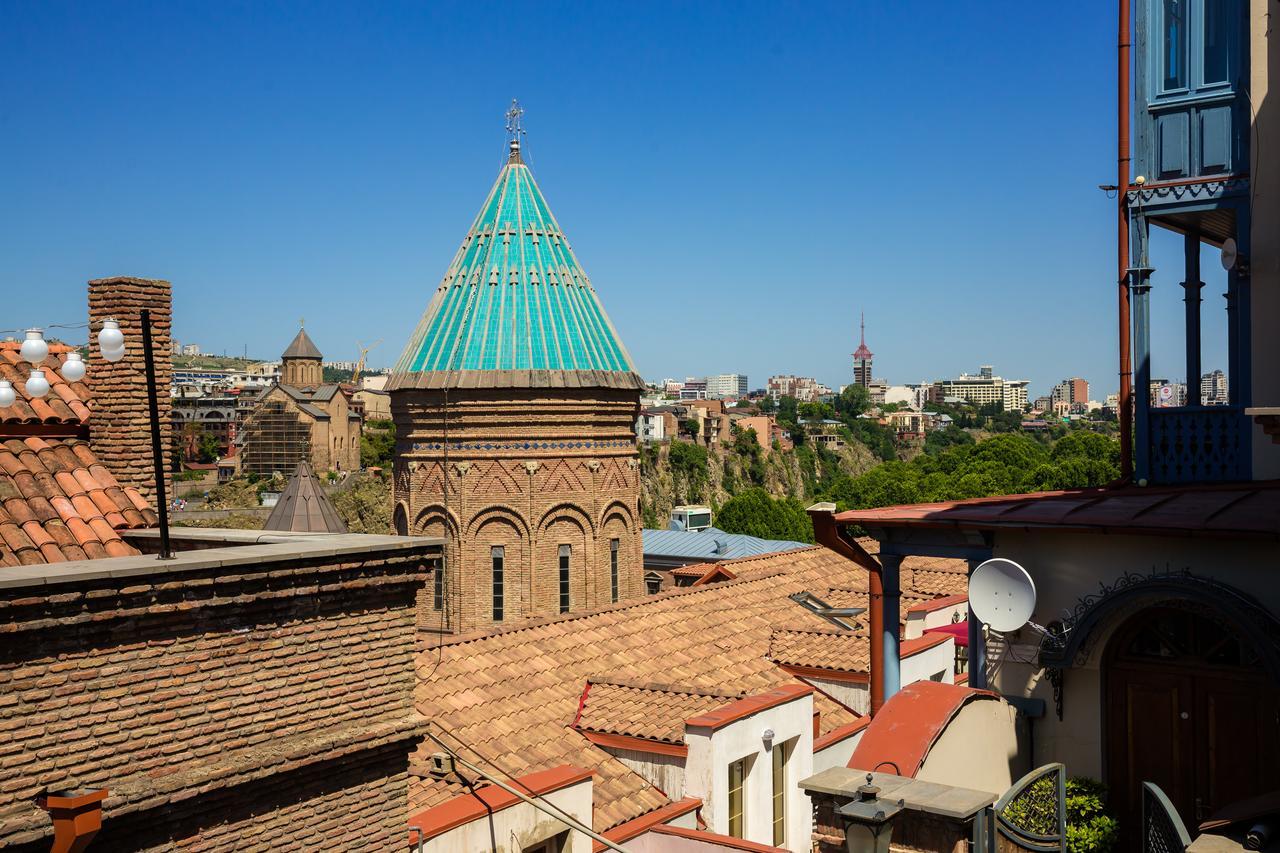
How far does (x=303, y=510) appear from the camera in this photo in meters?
25.1

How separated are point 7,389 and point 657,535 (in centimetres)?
3688

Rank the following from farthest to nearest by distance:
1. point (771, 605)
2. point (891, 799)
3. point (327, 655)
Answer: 1. point (771, 605)
2. point (327, 655)
3. point (891, 799)

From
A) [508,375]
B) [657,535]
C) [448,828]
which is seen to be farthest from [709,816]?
[657,535]

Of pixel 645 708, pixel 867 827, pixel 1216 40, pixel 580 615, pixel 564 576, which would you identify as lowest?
pixel 564 576

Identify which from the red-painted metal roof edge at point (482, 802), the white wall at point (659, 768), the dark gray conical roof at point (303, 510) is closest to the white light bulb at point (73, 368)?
the red-painted metal roof edge at point (482, 802)

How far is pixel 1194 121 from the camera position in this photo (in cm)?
1042

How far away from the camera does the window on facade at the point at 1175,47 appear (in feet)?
34.5

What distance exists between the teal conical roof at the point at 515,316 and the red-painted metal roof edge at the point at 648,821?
1295cm

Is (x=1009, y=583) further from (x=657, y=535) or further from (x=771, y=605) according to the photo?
(x=657, y=535)

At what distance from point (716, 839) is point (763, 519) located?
5454 cm

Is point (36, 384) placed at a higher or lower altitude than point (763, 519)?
higher

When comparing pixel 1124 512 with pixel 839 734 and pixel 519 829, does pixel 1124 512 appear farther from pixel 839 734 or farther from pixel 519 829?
pixel 839 734

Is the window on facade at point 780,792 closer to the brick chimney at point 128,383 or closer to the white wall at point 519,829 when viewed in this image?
the white wall at point 519,829

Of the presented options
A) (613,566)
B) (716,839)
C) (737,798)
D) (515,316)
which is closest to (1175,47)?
(716,839)
